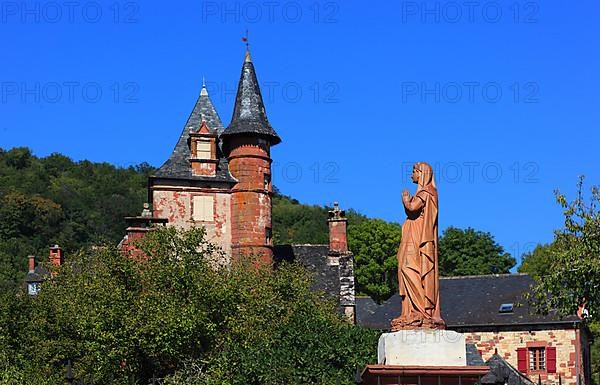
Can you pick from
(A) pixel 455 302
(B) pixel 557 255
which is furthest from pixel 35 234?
(B) pixel 557 255

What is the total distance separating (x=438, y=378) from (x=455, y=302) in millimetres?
40428

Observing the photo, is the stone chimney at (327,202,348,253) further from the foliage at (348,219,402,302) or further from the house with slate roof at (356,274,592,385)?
the foliage at (348,219,402,302)

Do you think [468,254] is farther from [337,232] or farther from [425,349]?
[425,349]

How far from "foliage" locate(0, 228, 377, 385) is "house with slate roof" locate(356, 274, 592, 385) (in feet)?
60.9

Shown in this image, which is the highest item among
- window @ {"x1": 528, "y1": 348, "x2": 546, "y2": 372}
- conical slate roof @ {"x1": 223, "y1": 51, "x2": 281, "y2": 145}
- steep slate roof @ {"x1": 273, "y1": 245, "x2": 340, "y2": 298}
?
conical slate roof @ {"x1": 223, "y1": 51, "x2": 281, "y2": 145}

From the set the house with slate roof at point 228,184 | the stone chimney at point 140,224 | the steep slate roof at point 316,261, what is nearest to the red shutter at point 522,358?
the house with slate roof at point 228,184

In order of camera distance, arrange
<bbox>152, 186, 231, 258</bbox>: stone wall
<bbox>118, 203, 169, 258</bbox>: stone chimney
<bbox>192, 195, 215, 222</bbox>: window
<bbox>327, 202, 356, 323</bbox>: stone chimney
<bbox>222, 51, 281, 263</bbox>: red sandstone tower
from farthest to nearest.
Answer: <bbox>327, 202, 356, 323</bbox>: stone chimney < <bbox>222, 51, 281, 263</bbox>: red sandstone tower < <bbox>192, 195, 215, 222</bbox>: window < <bbox>152, 186, 231, 258</bbox>: stone wall < <bbox>118, 203, 169, 258</bbox>: stone chimney

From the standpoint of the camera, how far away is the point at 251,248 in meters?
38.5

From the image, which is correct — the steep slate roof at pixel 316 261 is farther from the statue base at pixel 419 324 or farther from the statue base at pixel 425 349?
the statue base at pixel 425 349

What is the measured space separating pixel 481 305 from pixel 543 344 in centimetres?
413

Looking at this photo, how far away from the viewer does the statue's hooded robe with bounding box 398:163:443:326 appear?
12.3 m

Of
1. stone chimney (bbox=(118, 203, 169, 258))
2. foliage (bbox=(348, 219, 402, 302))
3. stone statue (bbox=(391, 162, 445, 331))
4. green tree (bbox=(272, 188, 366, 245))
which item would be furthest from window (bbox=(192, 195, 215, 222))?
green tree (bbox=(272, 188, 366, 245))

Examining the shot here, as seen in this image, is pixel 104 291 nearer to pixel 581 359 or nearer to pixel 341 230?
pixel 341 230

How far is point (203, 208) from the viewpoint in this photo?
38656 millimetres
